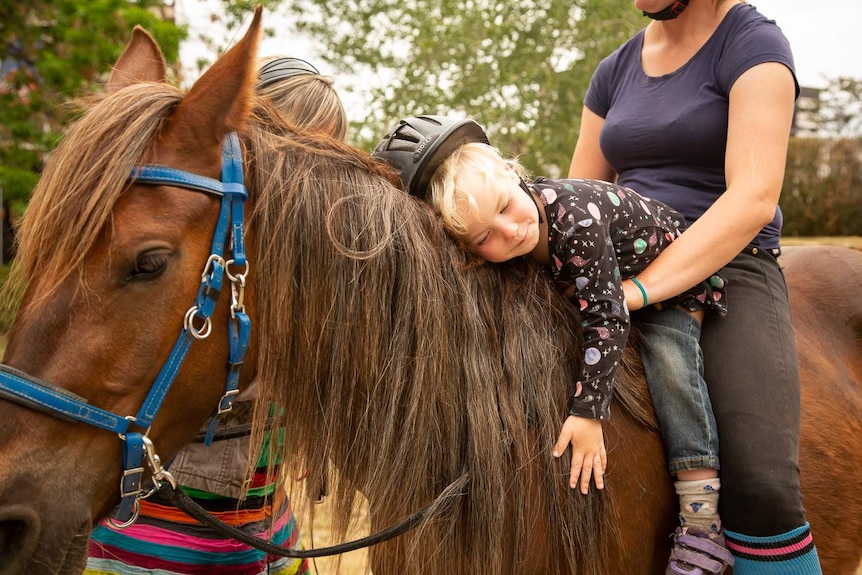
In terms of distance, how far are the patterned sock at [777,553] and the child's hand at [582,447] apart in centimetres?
40

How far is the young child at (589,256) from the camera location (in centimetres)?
172

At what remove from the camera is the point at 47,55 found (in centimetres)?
1043

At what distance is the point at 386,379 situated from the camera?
1687 mm

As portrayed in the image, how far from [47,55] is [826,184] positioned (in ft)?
41.0

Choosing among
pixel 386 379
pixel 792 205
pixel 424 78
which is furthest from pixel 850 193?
pixel 386 379

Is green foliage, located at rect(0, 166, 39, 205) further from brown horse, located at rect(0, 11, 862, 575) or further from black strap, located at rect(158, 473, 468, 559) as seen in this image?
black strap, located at rect(158, 473, 468, 559)

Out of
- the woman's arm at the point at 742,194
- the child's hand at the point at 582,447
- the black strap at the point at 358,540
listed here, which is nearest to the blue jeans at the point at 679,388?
the woman's arm at the point at 742,194

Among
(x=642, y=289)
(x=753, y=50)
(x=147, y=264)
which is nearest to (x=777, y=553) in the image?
(x=642, y=289)

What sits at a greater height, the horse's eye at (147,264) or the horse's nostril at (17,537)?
the horse's eye at (147,264)

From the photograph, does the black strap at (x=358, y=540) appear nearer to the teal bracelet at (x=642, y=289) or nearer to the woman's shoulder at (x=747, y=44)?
the teal bracelet at (x=642, y=289)

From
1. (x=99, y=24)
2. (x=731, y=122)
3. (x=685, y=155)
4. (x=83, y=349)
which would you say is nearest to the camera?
(x=83, y=349)

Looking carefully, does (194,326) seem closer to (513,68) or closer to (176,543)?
(176,543)

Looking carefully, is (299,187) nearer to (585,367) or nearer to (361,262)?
(361,262)

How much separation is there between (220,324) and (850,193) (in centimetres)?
1270
